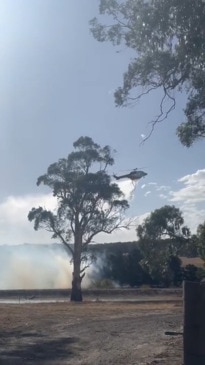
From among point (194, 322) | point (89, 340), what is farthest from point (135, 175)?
point (194, 322)

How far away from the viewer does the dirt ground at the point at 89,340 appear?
58.2 feet

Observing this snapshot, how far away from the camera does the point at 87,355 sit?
62.0 feet

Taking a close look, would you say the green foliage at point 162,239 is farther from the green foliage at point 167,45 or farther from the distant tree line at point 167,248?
the green foliage at point 167,45

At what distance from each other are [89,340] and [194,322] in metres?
10.2

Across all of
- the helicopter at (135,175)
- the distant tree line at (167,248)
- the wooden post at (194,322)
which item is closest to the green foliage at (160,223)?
the distant tree line at (167,248)

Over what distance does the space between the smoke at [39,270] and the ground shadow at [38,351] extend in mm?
61163

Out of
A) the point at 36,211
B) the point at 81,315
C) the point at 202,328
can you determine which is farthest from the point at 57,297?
the point at 202,328

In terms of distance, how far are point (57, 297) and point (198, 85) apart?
50.5 m

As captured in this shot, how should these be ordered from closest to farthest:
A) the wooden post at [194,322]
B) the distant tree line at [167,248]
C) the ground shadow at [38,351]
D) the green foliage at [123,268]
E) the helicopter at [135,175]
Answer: the wooden post at [194,322], the ground shadow at [38,351], the helicopter at [135,175], the distant tree line at [167,248], the green foliage at [123,268]

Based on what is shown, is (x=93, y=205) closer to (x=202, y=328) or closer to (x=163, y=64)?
(x=163, y=64)

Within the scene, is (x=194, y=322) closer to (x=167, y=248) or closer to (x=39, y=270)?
(x=167, y=248)

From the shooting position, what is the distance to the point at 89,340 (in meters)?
22.2

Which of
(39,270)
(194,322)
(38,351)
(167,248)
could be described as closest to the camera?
(194,322)

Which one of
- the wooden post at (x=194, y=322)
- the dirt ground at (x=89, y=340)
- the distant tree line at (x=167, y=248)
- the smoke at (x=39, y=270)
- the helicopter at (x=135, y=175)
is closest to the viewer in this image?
the wooden post at (x=194, y=322)
